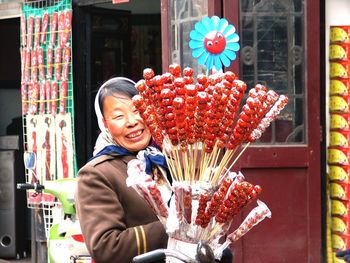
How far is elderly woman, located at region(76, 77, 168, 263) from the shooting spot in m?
3.38

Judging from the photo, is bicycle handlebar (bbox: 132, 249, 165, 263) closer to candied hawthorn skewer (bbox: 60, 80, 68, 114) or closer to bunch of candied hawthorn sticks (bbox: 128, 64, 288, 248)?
bunch of candied hawthorn sticks (bbox: 128, 64, 288, 248)

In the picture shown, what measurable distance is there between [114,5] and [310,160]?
303 cm

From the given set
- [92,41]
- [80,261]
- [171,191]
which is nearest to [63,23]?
[92,41]

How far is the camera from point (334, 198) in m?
6.98

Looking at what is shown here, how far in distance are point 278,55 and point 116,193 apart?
349 cm

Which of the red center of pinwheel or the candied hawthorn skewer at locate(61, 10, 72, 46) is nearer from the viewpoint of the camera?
the red center of pinwheel

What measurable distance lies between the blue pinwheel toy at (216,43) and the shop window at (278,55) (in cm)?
193

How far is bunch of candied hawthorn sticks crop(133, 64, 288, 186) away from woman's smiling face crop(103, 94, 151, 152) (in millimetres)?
251

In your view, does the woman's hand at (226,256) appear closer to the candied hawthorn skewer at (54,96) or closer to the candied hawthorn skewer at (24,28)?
the candied hawthorn skewer at (54,96)

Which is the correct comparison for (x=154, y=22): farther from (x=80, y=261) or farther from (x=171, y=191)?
(x=171, y=191)

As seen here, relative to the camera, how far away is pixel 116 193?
3.48 m

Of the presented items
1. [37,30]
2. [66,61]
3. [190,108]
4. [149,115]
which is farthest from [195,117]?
[37,30]

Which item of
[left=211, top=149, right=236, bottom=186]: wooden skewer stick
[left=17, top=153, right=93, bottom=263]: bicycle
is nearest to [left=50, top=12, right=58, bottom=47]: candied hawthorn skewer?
[left=17, top=153, right=93, bottom=263]: bicycle

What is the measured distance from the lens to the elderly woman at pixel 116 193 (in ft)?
11.1
